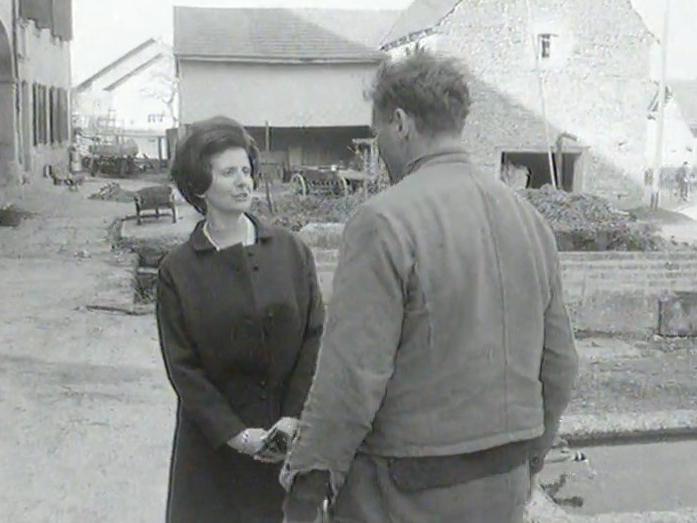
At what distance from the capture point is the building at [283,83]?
31609 millimetres

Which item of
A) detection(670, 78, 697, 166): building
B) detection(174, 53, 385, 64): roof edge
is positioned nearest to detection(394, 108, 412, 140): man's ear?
detection(174, 53, 385, 64): roof edge

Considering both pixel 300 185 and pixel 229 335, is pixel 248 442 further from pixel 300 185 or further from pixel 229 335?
pixel 300 185

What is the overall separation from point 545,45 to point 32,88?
13985 mm

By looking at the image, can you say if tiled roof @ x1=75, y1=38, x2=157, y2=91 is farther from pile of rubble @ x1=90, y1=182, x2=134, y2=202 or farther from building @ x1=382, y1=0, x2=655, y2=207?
pile of rubble @ x1=90, y1=182, x2=134, y2=202

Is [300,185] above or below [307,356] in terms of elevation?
below

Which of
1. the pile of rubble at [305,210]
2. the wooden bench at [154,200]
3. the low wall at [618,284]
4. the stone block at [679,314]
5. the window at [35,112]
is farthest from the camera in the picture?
the window at [35,112]

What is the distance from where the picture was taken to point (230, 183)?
9.72ft

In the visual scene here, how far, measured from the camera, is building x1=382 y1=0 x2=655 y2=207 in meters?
28.1

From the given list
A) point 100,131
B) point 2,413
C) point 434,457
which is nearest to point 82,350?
point 2,413

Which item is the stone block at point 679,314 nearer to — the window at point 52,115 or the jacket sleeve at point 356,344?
the jacket sleeve at point 356,344

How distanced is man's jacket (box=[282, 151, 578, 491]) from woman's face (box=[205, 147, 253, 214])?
2.37ft

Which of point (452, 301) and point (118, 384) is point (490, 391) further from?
point (118, 384)

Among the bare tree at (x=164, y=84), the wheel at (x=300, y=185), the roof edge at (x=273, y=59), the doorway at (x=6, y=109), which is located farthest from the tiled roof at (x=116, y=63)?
the doorway at (x=6, y=109)

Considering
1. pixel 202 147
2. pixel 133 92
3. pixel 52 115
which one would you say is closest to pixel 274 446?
pixel 202 147
